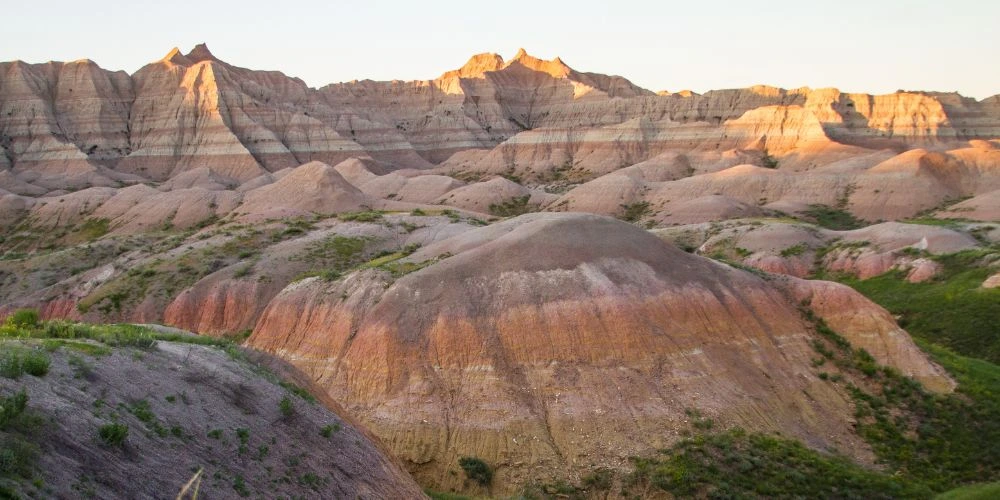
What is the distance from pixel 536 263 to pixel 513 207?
72.0 m

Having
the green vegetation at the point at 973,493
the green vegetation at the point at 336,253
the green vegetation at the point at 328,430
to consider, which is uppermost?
the green vegetation at the point at 328,430

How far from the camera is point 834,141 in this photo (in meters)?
132

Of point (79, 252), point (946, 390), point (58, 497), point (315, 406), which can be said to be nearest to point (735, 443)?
point (946, 390)

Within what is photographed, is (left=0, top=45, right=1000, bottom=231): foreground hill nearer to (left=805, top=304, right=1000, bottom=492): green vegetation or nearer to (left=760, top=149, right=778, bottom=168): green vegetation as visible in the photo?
(left=760, top=149, right=778, bottom=168): green vegetation

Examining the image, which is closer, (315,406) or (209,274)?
(315,406)

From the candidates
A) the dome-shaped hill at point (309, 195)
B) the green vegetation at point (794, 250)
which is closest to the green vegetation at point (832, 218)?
the green vegetation at point (794, 250)

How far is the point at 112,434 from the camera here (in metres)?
12.4

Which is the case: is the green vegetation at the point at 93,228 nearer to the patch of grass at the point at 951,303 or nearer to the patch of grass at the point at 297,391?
the patch of grass at the point at 951,303

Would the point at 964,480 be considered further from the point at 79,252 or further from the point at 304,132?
the point at 304,132

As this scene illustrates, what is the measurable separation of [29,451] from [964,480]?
28.2 m

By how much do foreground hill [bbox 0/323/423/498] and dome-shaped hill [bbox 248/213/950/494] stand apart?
8978 millimetres

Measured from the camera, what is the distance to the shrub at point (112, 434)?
40.6ft

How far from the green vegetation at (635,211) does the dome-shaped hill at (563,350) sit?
60.9 meters

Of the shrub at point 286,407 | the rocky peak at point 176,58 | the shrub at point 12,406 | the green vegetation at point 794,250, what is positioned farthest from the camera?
the rocky peak at point 176,58
